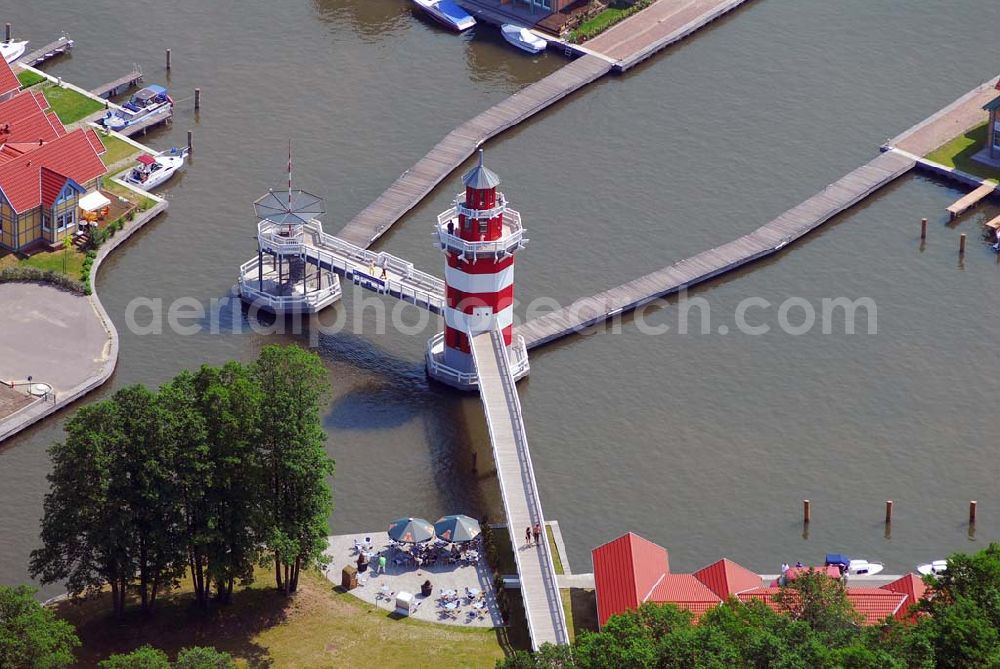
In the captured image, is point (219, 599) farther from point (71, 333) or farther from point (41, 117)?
point (41, 117)

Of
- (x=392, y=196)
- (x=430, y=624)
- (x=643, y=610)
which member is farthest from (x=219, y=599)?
(x=392, y=196)

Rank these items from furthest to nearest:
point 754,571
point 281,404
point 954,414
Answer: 1. point 954,414
2. point 754,571
3. point 281,404

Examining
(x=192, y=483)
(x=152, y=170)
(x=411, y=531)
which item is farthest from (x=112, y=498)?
(x=152, y=170)

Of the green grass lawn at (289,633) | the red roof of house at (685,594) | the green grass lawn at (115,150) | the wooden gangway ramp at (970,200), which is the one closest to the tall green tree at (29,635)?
the green grass lawn at (289,633)

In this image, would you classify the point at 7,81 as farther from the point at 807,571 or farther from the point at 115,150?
the point at 807,571

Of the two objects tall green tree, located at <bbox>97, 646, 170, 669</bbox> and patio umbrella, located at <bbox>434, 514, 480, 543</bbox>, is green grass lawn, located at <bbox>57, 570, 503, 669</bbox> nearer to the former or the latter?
patio umbrella, located at <bbox>434, 514, 480, 543</bbox>

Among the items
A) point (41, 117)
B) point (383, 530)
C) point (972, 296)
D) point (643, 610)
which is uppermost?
point (41, 117)
